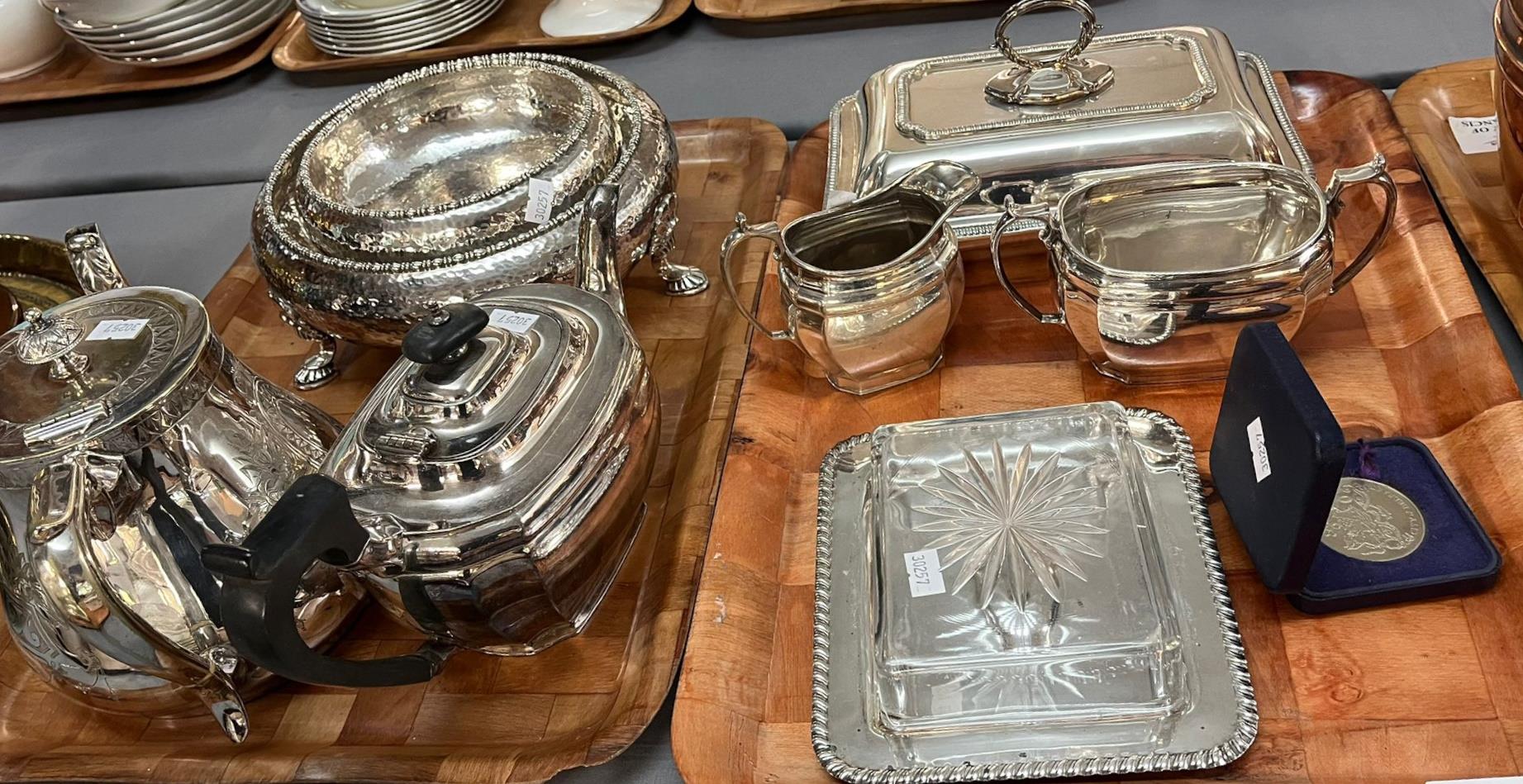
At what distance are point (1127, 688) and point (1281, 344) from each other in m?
0.20

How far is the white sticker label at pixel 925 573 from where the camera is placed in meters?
0.64

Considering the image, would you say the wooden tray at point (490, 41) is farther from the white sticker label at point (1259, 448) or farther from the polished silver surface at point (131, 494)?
the white sticker label at point (1259, 448)

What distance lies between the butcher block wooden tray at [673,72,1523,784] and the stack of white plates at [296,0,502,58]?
55cm

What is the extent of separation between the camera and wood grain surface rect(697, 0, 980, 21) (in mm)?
1203

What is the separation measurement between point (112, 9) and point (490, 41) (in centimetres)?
43

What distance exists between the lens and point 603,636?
0.70 meters

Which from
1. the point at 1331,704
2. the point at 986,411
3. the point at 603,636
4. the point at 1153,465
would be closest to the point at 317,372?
the point at 603,636

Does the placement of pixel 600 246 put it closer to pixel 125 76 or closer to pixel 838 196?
pixel 838 196

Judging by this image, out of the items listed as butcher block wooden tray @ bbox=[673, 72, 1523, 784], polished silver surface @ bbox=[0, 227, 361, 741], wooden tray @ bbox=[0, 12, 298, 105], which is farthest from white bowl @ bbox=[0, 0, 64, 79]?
butcher block wooden tray @ bbox=[673, 72, 1523, 784]

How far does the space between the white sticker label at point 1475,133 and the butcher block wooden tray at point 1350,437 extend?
6 centimetres

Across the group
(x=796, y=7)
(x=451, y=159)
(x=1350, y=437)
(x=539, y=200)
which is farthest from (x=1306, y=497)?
(x=796, y=7)

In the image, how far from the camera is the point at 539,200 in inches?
32.9

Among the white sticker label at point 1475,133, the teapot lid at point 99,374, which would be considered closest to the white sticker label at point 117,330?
the teapot lid at point 99,374

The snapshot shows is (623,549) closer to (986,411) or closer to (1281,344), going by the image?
(986,411)
